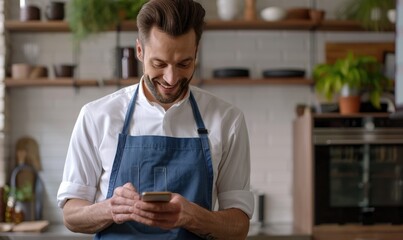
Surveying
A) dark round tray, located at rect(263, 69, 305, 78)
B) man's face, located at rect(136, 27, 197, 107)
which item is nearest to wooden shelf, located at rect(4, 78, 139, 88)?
dark round tray, located at rect(263, 69, 305, 78)

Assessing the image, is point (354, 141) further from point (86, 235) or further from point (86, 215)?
point (86, 215)

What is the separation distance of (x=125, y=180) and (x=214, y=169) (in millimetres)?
264

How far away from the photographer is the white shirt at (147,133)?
1.99 metres

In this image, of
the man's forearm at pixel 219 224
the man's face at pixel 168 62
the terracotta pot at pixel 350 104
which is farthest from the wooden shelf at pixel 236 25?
the man's forearm at pixel 219 224

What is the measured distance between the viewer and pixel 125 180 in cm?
198

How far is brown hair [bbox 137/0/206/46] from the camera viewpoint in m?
1.87

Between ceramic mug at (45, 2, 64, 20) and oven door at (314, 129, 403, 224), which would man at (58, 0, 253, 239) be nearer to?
oven door at (314, 129, 403, 224)

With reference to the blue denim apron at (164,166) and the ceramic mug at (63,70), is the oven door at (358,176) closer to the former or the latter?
the ceramic mug at (63,70)

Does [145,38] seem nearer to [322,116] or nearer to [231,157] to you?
[231,157]

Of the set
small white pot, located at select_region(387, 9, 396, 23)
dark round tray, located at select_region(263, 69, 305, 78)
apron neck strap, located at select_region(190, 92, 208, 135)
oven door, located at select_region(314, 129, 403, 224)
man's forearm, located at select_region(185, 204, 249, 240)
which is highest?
small white pot, located at select_region(387, 9, 396, 23)

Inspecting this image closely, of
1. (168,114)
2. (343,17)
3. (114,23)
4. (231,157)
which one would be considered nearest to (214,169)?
(231,157)

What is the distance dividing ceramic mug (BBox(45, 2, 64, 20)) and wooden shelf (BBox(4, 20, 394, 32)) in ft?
0.19

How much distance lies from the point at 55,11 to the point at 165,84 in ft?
8.75

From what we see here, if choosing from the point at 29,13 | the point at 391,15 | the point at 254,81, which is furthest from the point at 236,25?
the point at 29,13
